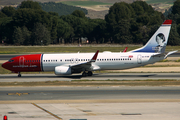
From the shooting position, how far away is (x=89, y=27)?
492ft

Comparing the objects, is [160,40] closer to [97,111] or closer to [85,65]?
[85,65]

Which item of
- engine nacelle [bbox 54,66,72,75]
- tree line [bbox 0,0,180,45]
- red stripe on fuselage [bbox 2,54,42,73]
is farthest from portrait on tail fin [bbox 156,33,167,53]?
tree line [bbox 0,0,180,45]

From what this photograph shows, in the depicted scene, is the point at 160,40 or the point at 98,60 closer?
the point at 98,60

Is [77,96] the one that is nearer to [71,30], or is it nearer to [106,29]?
[106,29]

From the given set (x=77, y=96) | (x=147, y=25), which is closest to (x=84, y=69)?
(x=77, y=96)

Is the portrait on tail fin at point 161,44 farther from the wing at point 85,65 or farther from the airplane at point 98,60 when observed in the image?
the wing at point 85,65

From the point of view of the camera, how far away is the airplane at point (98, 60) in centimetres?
3872

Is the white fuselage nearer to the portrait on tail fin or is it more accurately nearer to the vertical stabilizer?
the vertical stabilizer

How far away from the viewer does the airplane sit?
38.7 m

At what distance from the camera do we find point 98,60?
1544 inches

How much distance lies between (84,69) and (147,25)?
306ft

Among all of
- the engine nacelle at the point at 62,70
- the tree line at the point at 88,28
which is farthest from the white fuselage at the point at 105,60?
the tree line at the point at 88,28

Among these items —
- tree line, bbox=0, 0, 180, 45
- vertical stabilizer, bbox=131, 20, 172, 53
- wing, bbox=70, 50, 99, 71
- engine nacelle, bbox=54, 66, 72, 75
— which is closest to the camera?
wing, bbox=70, 50, 99, 71

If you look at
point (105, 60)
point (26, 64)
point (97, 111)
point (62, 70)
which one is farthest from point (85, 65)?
point (97, 111)
